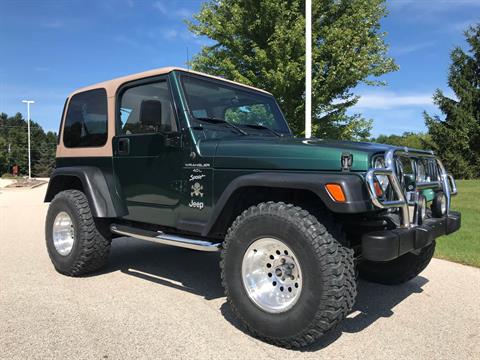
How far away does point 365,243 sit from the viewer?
9.46ft

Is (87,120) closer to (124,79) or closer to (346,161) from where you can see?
(124,79)

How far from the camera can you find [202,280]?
4.71 meters

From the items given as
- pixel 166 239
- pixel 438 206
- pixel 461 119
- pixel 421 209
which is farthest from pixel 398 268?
pixel 461 119

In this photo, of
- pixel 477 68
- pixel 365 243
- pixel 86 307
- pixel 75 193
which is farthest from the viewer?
pixel 477 68

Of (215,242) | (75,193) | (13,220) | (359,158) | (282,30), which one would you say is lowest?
(13,220)

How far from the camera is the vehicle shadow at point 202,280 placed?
3.61 m

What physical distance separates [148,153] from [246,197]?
122 cm

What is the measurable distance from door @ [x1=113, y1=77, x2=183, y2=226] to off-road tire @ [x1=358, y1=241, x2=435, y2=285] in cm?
220

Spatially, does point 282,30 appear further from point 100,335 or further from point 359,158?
point 100,335

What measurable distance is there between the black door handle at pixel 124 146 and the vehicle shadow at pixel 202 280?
1.44 metres

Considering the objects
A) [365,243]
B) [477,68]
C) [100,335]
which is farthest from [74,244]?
[477,68]

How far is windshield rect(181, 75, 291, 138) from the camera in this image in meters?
4.00

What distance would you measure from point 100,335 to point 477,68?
2977 centimetres

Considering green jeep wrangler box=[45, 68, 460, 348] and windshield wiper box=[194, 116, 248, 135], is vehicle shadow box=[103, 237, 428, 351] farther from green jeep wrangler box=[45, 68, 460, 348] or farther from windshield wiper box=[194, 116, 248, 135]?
windshield wiper box=[194, 116, 248, 135]
